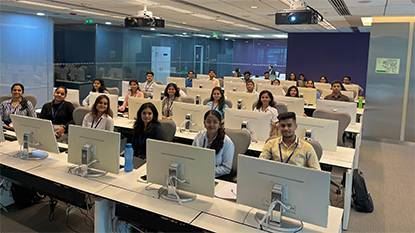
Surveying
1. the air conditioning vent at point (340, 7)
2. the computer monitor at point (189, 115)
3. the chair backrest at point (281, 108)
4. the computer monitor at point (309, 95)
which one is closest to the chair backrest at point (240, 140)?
the computer monitor at point (189, 115)

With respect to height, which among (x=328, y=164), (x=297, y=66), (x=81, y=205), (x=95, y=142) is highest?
(x=297, y=66)

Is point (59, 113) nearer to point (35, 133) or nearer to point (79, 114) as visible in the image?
point (79, 114)

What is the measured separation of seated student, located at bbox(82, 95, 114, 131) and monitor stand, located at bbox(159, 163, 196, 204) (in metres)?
1.81

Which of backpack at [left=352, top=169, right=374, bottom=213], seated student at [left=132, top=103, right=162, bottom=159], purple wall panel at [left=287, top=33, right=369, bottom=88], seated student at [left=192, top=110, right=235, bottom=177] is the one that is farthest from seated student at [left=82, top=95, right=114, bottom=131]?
purple wall panel at [left=287, top=33, right=369, bottom=88]

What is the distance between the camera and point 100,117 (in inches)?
169

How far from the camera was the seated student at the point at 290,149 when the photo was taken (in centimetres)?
293

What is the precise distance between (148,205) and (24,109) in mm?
3300

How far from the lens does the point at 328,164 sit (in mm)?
3523

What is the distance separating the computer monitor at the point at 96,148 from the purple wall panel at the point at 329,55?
11468 mm

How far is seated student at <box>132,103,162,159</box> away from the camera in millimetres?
3936

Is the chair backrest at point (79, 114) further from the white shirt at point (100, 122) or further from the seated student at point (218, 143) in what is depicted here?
the seated student at point (218, 143)

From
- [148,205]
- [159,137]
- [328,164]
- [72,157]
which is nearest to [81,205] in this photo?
[72,157]

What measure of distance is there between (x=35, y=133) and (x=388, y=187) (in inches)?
169

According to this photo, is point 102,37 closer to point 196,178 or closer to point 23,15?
point 23,15
